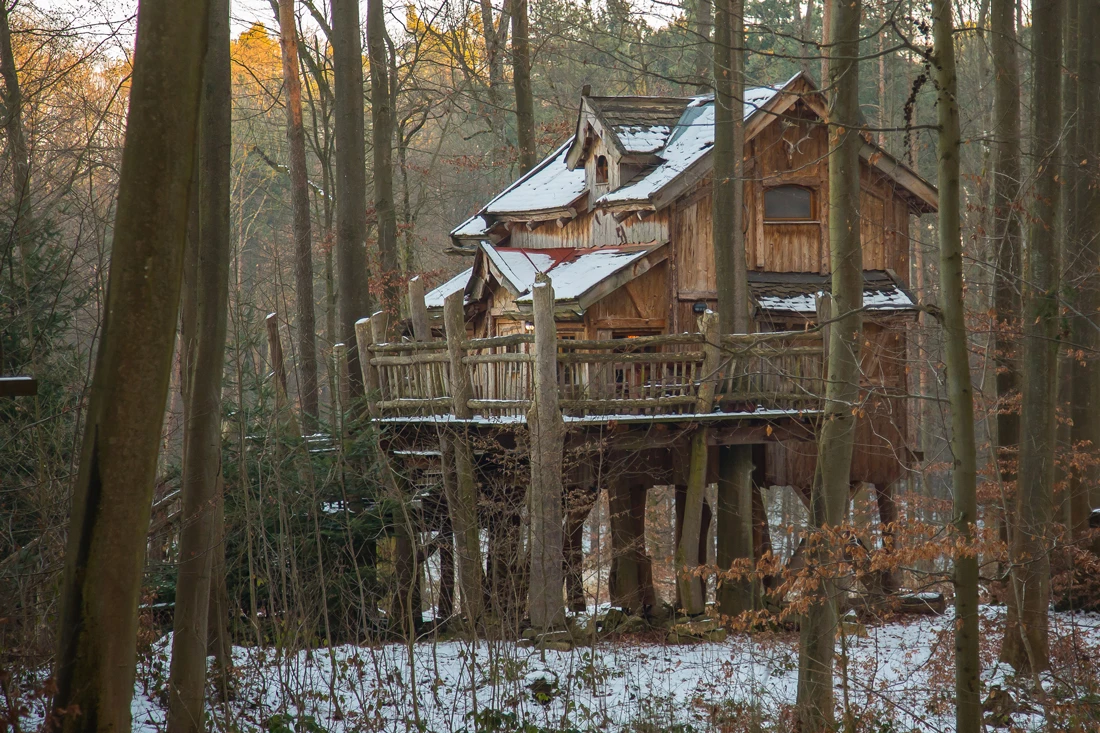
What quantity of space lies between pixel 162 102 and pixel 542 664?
894 centimetres

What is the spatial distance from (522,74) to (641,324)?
879cm

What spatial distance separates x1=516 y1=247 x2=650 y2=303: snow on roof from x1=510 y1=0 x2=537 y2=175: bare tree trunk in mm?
6190

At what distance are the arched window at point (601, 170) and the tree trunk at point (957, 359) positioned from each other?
1190cm

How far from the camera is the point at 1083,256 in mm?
13125

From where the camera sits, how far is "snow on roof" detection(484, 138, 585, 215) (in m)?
19.8

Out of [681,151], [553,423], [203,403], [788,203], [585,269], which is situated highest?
[681,151]

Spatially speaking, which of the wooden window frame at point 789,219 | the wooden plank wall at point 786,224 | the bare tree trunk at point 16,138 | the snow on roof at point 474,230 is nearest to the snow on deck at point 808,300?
the wooden plank wall at point 786,224

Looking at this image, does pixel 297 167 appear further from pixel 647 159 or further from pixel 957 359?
pixel 957 359

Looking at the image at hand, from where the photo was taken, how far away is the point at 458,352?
13969mm

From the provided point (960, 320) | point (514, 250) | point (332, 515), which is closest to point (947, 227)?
point (960, 320)

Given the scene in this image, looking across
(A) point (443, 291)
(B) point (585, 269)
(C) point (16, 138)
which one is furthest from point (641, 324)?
(C) point (16, 138)

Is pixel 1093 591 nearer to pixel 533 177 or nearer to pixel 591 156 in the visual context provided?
pixel 591 156

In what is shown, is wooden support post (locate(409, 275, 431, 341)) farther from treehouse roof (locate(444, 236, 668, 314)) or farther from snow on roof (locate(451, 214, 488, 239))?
snow on roof (locate(451, 214, 488, 239))

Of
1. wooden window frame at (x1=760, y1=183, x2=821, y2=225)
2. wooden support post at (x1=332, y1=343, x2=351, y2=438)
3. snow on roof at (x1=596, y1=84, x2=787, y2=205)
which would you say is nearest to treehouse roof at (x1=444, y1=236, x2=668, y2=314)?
snow on roof at (x1=596, y1=84, x2=787, y2=205)
